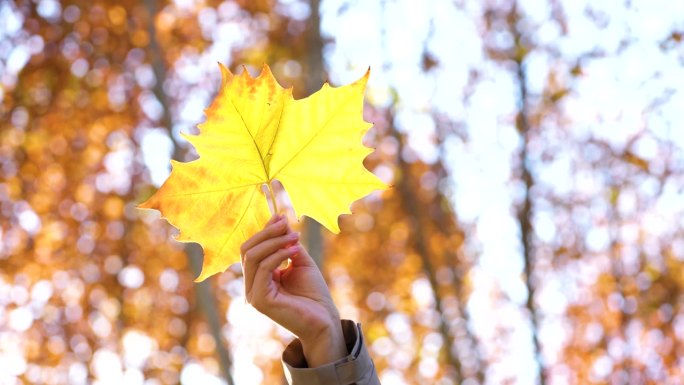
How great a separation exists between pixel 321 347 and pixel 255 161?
1.33 ft

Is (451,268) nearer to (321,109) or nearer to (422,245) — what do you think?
(422,245)

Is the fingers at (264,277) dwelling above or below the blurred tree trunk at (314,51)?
above

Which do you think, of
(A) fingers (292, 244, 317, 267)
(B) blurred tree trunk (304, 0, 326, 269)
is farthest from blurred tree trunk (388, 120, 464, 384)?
(A) fingers (292, 244, 317, 267)

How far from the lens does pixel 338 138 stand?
5.68 ft

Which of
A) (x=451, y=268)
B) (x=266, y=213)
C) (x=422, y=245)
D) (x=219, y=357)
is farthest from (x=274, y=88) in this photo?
(x=451, y=268)

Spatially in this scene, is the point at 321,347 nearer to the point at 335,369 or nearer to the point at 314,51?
the point at 335,369

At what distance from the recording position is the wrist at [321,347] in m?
1.72

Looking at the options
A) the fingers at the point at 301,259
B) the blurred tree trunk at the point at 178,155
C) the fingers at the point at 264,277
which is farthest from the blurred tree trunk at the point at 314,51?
the fingers at the point at 264,277

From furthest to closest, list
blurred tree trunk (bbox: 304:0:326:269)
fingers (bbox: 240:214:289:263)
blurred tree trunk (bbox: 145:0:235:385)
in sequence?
1. blurred tree trunk (bbox: 145:0:235:385)
2. blurred tree trunk (bbox: 304:0:326:269)
3. fingers (bbox: 240:214:289:263)

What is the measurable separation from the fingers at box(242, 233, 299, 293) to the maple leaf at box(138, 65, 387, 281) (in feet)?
0.37

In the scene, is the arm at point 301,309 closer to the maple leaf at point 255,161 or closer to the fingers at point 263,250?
the fingers at point 263,250

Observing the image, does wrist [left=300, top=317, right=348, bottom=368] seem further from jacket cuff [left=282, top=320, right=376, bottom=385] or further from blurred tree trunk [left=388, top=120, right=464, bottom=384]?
blurred tree trunk [left=388, top=120, right=464, bottom=384]

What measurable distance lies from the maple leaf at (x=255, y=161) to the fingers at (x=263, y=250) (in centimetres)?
11

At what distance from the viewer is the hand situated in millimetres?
1579
